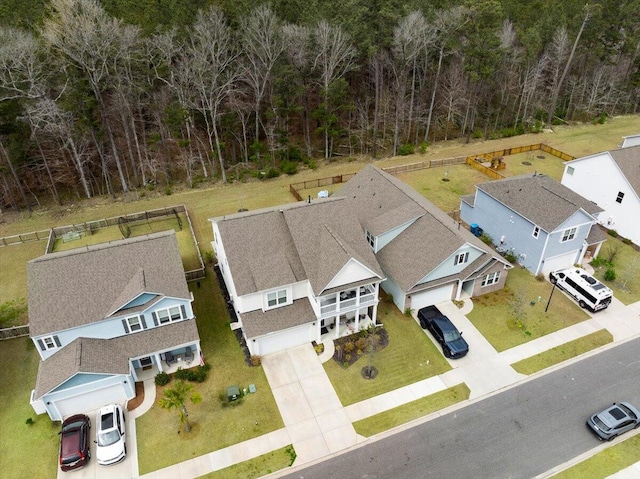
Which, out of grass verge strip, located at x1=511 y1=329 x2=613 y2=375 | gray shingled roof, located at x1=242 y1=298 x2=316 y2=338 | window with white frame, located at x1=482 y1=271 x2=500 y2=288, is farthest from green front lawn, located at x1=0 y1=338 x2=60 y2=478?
window with white frame, located at x1=482 y1=271 x2=500 y2=288

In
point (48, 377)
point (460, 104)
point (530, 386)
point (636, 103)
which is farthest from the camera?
point (636, 103)

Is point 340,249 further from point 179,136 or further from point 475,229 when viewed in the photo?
point 179,136

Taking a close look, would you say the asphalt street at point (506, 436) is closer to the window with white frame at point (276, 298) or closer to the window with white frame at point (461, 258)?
the window with white frame at point (461, 258)

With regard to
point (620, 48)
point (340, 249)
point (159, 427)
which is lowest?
point (159, 427)

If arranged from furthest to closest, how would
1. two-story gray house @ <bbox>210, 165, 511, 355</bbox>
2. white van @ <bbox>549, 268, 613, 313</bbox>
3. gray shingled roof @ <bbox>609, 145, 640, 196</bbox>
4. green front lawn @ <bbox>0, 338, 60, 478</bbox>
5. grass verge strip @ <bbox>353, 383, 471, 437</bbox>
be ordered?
gray shingled roof @ <bbox>609, 145, 640, 196</bbox>
white van @ <bbox>549, 268, 613, 313</bbox>
two-story gray house @ <bbox>210, 165, 511, 355</bbox>
grass verge strip @ <bbox>353, 383, 471, 437</bbox>
green front lawn @ <bbox>0, 338, 60, 478</bbox>

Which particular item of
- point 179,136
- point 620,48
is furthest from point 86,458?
point 620,48

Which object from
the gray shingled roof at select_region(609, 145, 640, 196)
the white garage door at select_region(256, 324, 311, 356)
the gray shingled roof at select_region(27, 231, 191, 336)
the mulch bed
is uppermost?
the gray shingled roof at select_region(609, 145, 640, 196)

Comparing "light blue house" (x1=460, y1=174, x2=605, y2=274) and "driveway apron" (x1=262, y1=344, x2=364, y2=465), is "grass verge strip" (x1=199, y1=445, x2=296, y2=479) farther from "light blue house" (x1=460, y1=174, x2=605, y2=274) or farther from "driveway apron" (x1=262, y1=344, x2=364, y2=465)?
"light blue house" (x1=460, y1=174, x2=605, y2=274)
